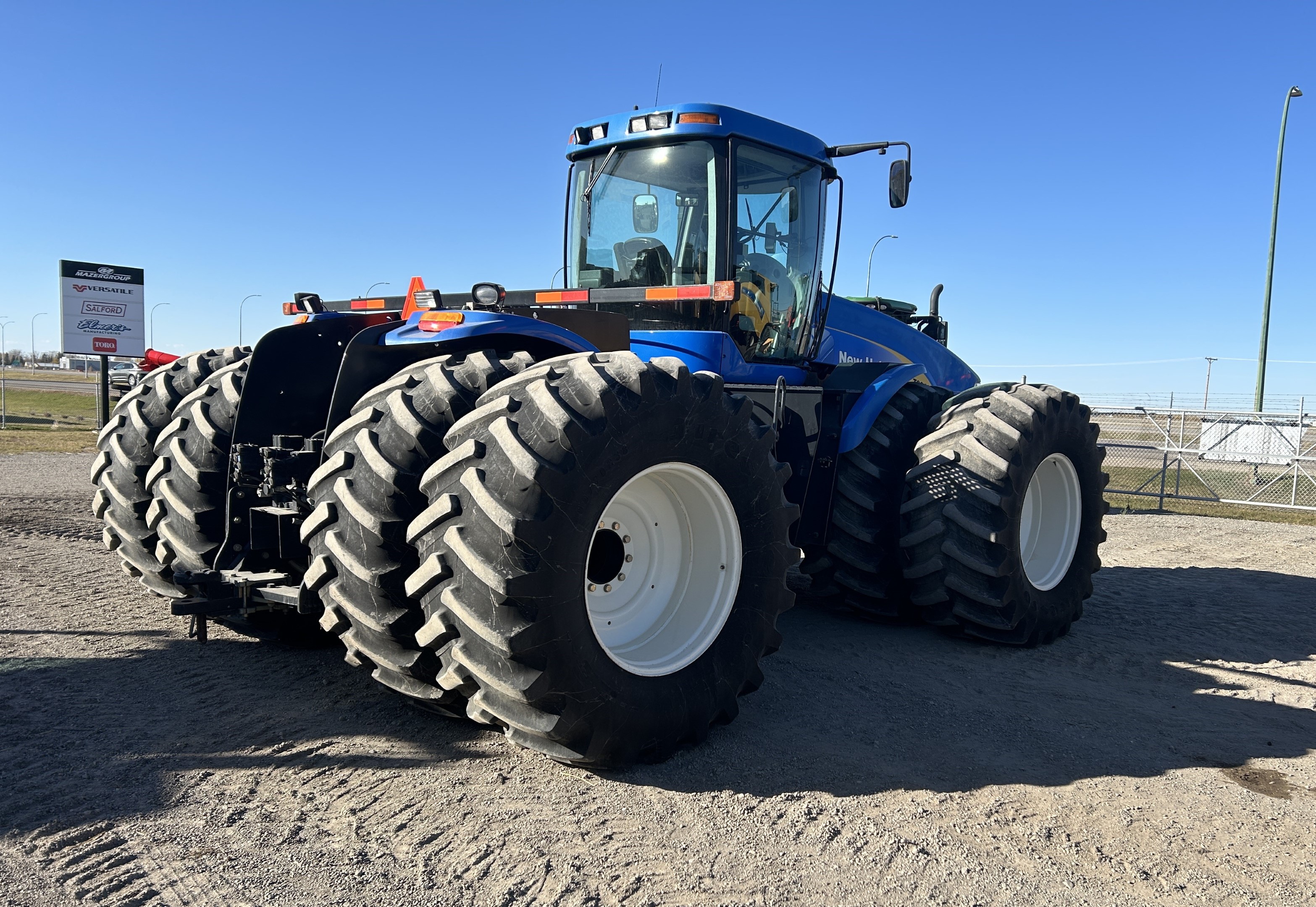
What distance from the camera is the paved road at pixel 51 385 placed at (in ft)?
157

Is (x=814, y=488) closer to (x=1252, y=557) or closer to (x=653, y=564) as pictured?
(x=653, y=564)

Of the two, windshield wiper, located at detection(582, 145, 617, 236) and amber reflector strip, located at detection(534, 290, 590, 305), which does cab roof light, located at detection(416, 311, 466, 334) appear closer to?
amber reflector strip, located at detection(534, 290, 590, 305)

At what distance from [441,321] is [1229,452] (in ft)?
52.8

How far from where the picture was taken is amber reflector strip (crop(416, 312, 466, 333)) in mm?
3824

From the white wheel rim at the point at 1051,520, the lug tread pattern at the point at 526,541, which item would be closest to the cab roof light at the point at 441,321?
the lug tread pattern at the point at 526,541

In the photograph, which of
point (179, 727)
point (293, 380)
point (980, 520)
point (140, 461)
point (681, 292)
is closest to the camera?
point (179, 727)

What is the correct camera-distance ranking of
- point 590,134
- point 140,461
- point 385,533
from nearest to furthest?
1. point 385,533
2. point 140,461
3. point 590,134

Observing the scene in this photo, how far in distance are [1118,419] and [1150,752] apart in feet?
52.2

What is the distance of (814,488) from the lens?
5.80 meters

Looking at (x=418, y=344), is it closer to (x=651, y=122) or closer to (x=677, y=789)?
(x=677, y=789)

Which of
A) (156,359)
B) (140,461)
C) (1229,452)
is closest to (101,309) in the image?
(156,359)

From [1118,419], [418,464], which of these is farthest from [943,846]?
[1118,419]

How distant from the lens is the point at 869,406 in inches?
231

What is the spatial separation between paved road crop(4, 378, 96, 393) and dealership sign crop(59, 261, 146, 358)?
32.7 metres
